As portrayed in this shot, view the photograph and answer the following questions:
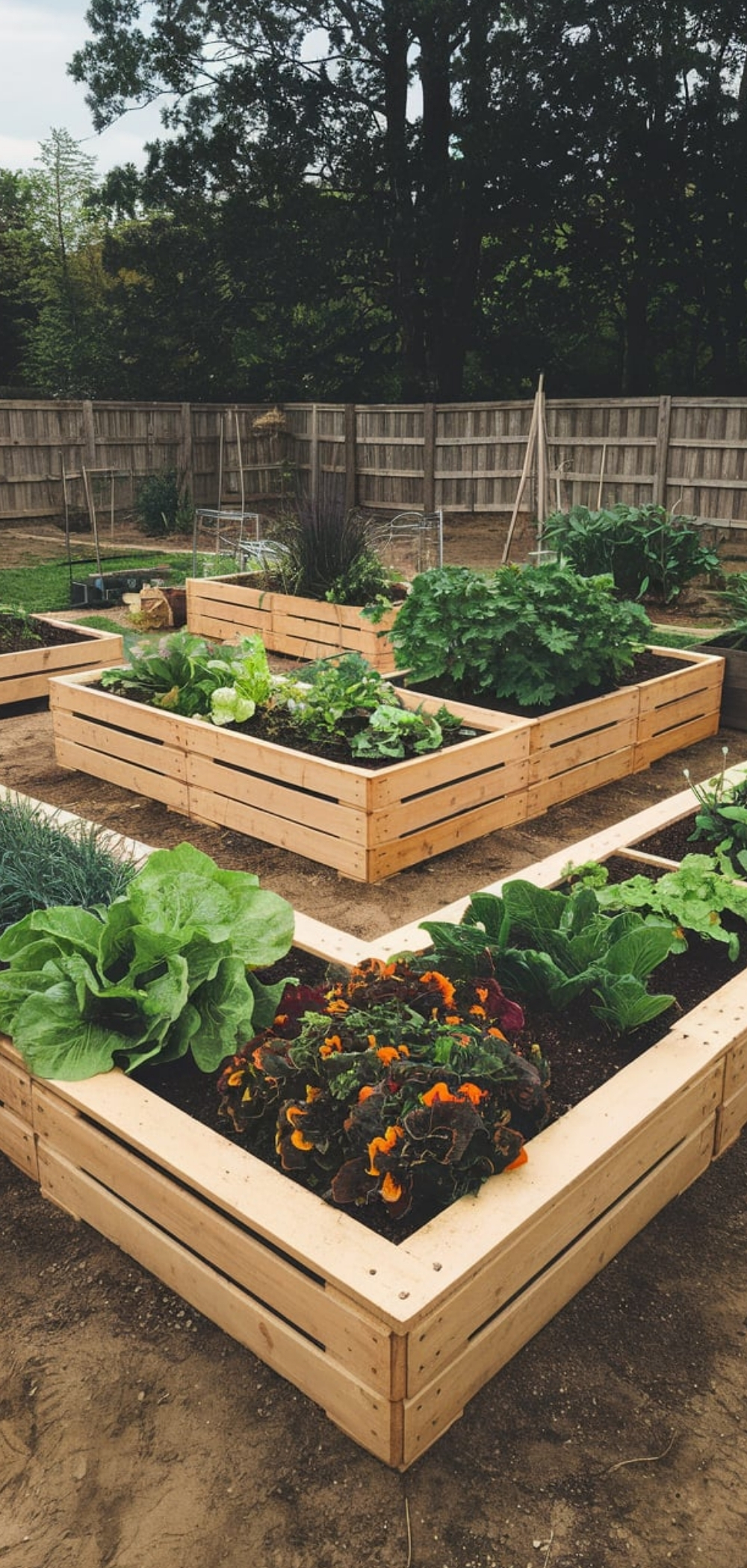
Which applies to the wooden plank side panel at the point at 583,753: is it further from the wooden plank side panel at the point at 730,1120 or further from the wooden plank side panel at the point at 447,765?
the wooden plank side panel at the point at 730,1120

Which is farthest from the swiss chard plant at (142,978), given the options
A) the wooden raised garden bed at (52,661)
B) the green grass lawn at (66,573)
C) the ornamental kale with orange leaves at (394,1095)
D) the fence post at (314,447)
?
the fence post at (314,447)

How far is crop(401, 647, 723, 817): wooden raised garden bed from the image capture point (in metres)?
5.38

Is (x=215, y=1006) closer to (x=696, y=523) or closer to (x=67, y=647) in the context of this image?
(x=67, y=647)

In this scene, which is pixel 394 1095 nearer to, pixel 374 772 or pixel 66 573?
pixel 374 772

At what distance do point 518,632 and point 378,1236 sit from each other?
386 centimetres

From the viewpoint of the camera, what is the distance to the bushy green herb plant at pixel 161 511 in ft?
53.3

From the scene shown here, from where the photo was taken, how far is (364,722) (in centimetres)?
513

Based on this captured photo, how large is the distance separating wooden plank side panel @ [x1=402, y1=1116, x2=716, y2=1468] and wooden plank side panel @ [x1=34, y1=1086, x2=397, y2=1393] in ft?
0.50

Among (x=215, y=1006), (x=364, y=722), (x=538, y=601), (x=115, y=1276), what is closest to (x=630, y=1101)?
(x=215, y=1006)

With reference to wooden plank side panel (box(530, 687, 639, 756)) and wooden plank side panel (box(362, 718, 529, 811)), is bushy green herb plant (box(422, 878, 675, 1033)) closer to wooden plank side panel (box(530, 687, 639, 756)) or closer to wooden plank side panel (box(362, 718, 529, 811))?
wooden plank side panel (box(362, 718, 529, 811))

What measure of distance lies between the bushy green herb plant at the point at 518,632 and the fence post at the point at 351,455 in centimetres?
1230

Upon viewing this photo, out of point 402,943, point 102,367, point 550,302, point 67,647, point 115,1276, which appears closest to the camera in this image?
point 115,1276

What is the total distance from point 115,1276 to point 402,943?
1118mm

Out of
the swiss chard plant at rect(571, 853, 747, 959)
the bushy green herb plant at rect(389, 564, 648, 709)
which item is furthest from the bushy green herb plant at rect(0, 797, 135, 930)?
the bushy green herb plant at rect(389, 564, 648, 709)
